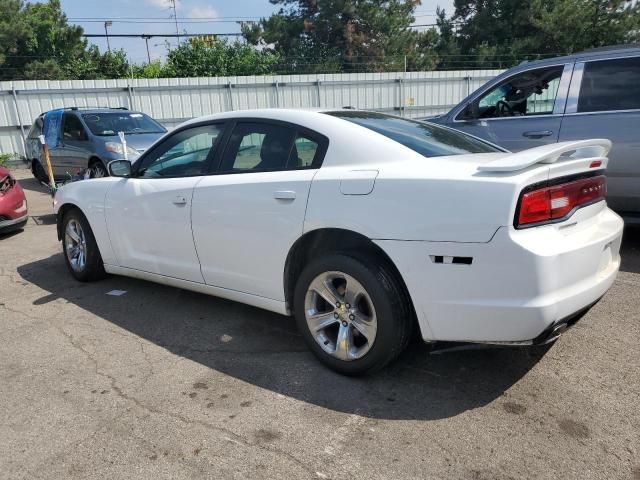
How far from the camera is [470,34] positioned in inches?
1383

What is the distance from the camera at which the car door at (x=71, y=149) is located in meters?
10.0

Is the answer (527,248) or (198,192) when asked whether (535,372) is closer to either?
(527,248)

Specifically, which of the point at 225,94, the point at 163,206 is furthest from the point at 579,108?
the point at 225,94

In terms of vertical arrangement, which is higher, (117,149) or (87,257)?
(117,149)

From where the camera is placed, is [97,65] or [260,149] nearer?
[260,149]

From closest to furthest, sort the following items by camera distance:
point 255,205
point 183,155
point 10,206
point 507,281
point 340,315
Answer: point 507,281
point 340,315
point 255,205
point 183,155
point 10,206

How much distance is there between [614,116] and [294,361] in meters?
3.91

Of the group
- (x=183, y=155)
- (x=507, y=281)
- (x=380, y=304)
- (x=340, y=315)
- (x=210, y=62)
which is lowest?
(x=340, y=315)

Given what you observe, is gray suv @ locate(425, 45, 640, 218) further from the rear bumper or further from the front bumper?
the front bumper

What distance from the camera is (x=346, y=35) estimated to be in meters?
34.4

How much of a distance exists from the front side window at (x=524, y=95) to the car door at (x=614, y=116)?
23 cm

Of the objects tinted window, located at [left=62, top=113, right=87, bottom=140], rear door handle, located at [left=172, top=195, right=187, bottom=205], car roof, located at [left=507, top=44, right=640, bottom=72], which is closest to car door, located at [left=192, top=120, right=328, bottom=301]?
rear door handle, located at [left=172, top=195, right=187, bottom=205]

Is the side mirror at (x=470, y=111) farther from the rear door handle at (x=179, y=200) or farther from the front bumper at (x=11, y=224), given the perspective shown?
the front bumper at (x=11, y=224)

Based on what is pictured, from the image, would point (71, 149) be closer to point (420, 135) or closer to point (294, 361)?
point (294, 361)
